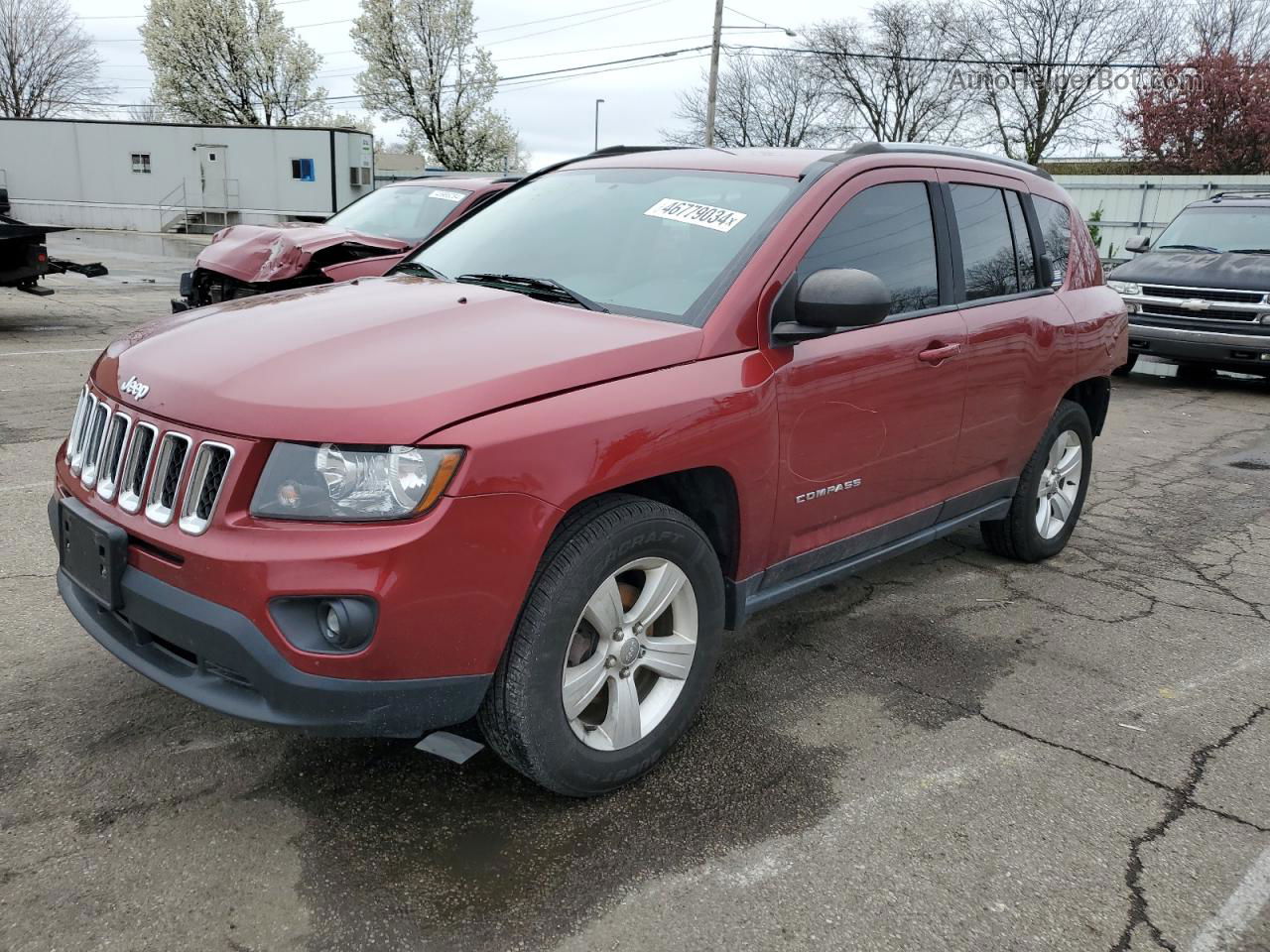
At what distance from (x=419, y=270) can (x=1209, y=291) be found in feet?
30.8

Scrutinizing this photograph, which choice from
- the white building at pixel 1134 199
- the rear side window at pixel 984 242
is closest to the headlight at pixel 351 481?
the rear side window at pixel 984 242

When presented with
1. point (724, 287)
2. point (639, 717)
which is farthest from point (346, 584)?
→ point (724, 287)

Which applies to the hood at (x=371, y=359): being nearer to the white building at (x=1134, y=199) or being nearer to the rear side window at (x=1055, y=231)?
the rear side window at (x=1055, y=231)

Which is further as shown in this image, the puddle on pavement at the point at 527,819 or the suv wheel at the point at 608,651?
the suv wheel at the point at 608,651

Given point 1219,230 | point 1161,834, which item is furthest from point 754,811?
point 1219,230

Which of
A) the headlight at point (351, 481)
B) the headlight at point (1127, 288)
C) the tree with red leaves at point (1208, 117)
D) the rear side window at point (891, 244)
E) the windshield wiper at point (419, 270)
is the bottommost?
the headlight at point (1127, 288)

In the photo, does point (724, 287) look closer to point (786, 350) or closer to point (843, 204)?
point (786, 350)

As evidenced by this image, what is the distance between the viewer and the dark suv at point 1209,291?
33.3ft

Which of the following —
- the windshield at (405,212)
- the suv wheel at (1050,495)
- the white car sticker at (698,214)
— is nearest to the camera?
the white car sticker at (698,214)

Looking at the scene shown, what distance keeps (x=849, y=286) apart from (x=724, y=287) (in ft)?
1.21

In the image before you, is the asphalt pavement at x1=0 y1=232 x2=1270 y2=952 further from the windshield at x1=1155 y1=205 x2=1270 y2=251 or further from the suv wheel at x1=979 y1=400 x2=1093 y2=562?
the windshield at x1=1155 y1=205 x2=1270 y2=251

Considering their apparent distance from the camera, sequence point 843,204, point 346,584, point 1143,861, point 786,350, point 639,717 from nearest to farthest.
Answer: point 346,584 → point 1143,861 → point 639,717 → point 786,350 → point 843,204

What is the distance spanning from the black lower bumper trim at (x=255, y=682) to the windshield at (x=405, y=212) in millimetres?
6625

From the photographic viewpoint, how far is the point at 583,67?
153ft
